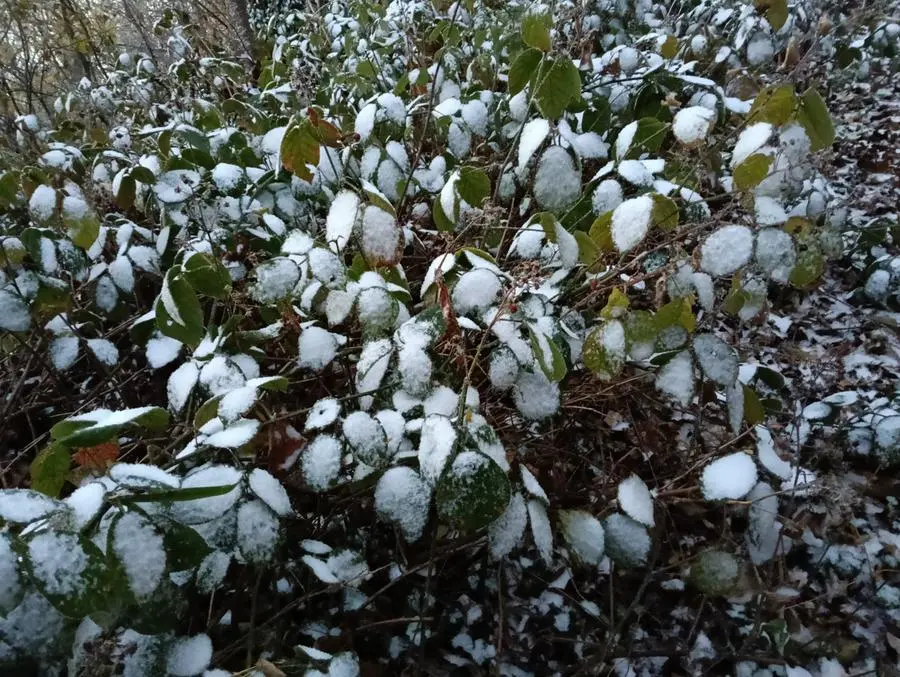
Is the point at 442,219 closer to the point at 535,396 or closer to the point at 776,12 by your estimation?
the point at 535,396

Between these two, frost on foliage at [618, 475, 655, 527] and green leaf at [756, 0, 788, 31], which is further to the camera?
green leaf at [756, 0, 788, 31]

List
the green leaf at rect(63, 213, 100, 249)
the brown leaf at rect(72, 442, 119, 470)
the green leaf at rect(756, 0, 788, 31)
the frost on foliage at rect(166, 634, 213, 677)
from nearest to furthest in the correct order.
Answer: the frost on foliage at rect(166, 634, 213, 677) → the brown leaf at rect(72, 442, 119, 470) → the green leaf at rect(63, 213, 100, 249) → the green leaf at rect(756, 0, 788, 31)

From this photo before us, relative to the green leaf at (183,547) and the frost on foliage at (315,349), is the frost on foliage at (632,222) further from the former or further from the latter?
the green leaf at (183,547)

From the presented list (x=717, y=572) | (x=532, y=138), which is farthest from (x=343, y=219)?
(x=717, y=572)

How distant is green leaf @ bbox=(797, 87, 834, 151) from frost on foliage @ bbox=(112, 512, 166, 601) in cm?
114

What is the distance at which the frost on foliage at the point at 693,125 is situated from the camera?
3.48 ft

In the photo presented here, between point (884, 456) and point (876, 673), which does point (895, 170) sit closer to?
point (884, 456)

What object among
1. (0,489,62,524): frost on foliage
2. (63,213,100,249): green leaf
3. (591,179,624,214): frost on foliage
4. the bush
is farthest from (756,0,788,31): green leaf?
(0,489,62,524): frost on foliage

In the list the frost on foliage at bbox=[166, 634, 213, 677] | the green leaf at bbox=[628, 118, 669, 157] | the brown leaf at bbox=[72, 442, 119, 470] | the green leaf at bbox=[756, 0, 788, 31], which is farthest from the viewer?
the green leaf at bbox=[756, 0, 788, 31]

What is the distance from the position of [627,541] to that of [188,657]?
640 mm

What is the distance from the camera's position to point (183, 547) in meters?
0.63

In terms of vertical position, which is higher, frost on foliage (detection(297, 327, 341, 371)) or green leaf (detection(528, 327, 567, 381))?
frost on foliage (detection(297, 327, 341, 371))

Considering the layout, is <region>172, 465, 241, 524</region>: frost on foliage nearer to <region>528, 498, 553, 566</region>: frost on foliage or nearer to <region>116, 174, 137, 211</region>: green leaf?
<region>528, 498, 553, 566</region>: frost on foliage

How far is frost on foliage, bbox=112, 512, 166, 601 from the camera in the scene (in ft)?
1.86
